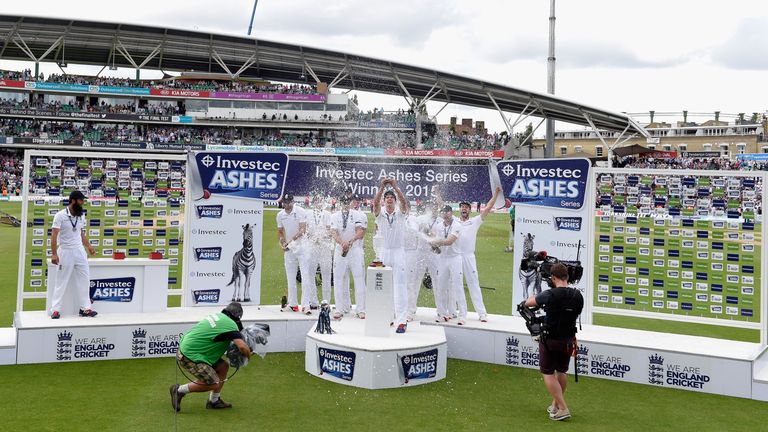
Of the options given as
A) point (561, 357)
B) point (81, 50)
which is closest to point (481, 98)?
point (81, 50)

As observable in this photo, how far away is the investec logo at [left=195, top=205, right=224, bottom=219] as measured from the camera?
11414 millimetres

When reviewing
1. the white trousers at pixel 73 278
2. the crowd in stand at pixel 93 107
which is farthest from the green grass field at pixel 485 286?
the crowd in stand at pixel 93 107

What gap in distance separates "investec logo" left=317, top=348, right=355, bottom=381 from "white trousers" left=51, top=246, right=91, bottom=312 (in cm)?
349

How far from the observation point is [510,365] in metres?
9.75

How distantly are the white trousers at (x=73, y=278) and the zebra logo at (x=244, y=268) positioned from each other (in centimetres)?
224

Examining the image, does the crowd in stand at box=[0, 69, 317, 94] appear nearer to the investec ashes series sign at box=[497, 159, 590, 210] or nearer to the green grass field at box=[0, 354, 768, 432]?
the investec ashes series sign at box=[497, 159, 590, 210]

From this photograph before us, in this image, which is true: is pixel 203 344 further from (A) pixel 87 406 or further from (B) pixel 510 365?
(B) pixel 510 365

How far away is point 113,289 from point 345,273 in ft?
10.8

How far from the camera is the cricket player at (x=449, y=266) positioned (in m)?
10.3

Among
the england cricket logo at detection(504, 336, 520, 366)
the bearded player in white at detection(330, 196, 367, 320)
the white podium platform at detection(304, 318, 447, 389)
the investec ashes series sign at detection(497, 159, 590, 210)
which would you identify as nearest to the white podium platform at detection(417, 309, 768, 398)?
the england cricket logo at detection(504, 336, 520, 366)

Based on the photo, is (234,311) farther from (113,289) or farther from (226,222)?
(226,222)

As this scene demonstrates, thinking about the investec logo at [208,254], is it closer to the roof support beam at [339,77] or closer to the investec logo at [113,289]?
the investec logo at [113,289]

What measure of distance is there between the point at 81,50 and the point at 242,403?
4576 cm

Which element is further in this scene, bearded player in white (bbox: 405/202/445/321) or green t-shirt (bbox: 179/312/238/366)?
bearded player in white (bbox: 405/202/445/321)
